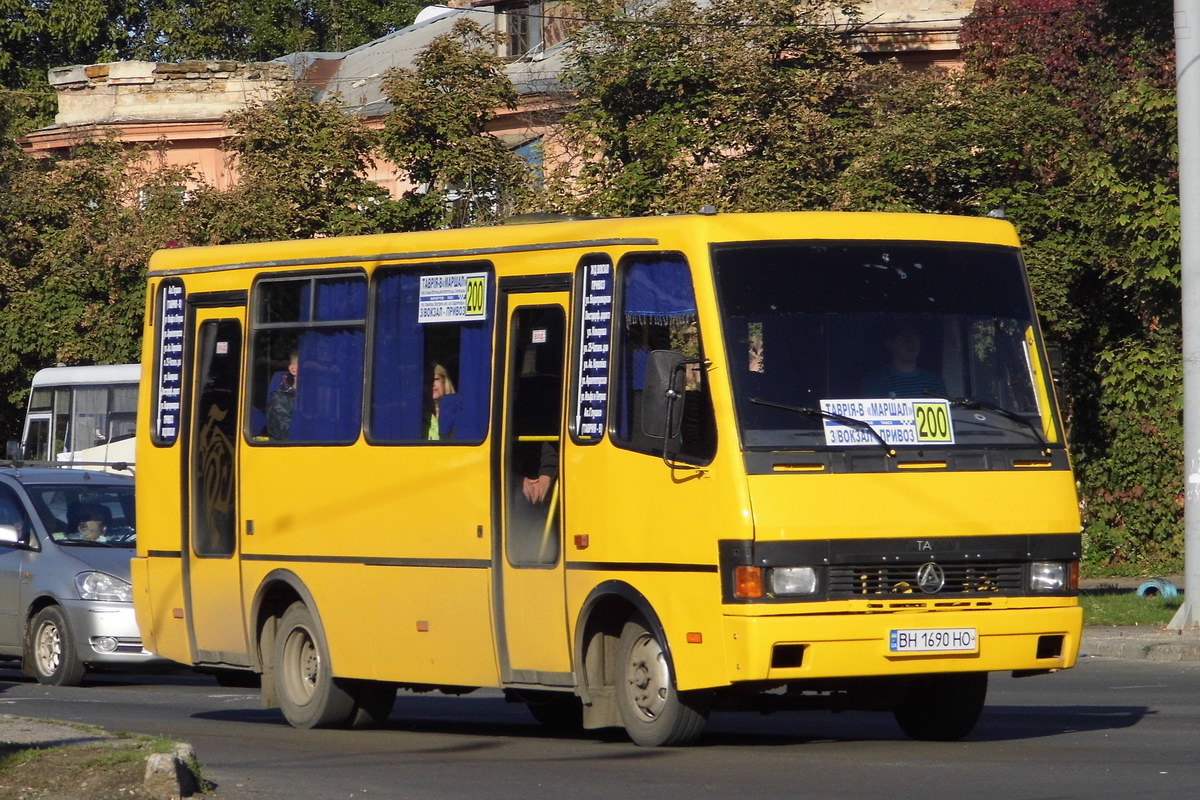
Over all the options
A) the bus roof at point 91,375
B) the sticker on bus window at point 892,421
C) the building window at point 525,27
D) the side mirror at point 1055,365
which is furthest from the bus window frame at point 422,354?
the building window at point 525,27

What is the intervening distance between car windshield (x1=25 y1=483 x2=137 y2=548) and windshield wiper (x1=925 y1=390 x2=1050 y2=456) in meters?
9.15

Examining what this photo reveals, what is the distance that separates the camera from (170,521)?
45.3 ft

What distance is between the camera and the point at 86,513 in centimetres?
1800

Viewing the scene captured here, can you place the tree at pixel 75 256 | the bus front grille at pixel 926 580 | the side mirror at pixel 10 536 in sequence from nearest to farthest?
the bus front grille at pixel 926 580
the side mirror at pixel 10 536
the tree at pixel 75 256

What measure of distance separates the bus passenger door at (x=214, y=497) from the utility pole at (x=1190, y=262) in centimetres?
876

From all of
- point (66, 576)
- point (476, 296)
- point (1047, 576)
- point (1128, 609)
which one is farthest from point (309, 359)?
point (1128, 609)

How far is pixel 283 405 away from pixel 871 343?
4.09 meters

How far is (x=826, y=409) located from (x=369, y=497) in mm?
3091

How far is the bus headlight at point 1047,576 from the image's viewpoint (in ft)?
34.7

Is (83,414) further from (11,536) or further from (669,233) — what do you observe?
(669,233)

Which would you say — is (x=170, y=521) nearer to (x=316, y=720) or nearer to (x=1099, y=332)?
(x=316, y=720)

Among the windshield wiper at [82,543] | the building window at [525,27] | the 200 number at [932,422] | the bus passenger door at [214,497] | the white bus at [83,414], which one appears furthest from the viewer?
the building window at [525,27]

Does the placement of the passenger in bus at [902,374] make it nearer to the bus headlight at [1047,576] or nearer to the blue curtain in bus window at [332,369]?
the bus headlight at [1047,576]

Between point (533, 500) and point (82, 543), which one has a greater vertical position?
point (533, 500)
